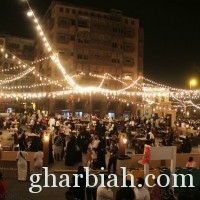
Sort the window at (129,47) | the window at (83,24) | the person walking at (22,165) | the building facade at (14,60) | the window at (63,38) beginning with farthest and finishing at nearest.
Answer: the building facade at (14,60) < the window at (129,47) < the window at (83,24) < the window at (63,38) < the person walking at (22,165)

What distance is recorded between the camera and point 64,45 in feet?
172

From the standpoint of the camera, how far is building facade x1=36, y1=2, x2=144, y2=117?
52.2 metres

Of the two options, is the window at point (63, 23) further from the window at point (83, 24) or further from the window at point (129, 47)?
the window at point (129, 47)

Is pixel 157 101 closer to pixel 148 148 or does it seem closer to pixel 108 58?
pixel 108 58

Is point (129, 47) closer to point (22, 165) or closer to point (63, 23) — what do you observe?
point (63, 23)

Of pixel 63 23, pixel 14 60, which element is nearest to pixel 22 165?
pixel 63 23

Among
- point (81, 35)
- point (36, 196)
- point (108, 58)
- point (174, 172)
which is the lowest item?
point (36, 196)

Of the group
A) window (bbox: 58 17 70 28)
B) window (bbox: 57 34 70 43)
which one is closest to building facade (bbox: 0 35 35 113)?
window (bbox: 57 34 70 43)

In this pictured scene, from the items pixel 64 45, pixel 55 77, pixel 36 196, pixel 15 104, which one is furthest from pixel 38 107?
pixel 36 196

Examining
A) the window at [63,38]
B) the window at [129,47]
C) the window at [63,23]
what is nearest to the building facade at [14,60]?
the window at [63,38]

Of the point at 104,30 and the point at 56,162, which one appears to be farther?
the point at 104,30

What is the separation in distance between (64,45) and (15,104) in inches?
674

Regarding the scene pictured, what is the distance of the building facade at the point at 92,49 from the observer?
52156mm

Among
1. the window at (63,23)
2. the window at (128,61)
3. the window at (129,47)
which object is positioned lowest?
the window at (128,61)
